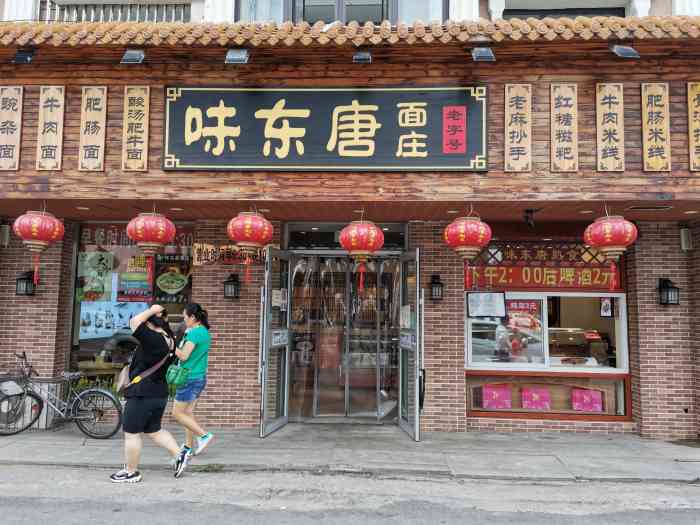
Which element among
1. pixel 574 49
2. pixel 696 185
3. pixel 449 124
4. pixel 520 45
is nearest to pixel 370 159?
pixel 449 124

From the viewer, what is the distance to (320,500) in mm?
5348

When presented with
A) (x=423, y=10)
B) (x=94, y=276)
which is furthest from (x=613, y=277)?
(x=94, y=276)

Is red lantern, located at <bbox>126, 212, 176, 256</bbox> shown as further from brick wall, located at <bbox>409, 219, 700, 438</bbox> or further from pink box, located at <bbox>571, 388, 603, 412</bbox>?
pink box, located at <bbox>571, 388, 603, 412</bbox>

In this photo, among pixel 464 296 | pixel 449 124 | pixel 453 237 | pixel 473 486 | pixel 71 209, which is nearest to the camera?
pixel 473 486

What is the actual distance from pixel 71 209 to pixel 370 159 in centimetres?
484

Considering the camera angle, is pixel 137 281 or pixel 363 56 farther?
pixel 137 281

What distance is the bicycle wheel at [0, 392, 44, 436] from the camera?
7.71 meters

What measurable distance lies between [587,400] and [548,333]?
1.29 meters

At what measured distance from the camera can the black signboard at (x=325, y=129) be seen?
22.0ft

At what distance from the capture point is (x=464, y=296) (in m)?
8.38

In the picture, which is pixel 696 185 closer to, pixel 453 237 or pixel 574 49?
pixel 574 49

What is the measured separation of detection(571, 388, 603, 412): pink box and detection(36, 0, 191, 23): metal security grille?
1002 cm

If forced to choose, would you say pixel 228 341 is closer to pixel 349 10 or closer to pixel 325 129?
pixel 325 129

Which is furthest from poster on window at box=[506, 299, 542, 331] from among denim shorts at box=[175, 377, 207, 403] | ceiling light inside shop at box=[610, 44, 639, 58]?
denim shorts at box=[175, 377, 207, 403]
